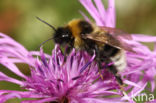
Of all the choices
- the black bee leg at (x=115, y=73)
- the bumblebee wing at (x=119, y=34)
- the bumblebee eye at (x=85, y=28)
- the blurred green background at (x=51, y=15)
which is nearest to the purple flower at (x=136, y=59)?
the black bee leg at (x=115, y=73)

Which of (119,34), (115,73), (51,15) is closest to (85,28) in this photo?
(119,34)

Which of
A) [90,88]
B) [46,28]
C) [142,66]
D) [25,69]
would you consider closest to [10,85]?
[25,69]

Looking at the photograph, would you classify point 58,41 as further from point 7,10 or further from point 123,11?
point 123,11

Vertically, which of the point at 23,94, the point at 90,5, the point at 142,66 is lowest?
the point at 23,94

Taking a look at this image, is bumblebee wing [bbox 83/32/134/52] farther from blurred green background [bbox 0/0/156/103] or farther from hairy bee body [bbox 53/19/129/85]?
blurred green background [bbox 0/0/156/103]

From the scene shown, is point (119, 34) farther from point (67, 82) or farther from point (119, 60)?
point (67, 82)

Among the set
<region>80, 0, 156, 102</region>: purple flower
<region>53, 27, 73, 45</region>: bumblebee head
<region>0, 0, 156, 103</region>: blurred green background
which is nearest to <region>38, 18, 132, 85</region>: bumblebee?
<region>53, 27, 73, 45</region>: bumblebee head

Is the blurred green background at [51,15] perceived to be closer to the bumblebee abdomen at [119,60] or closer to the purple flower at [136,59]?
the purple flower at [136,59]

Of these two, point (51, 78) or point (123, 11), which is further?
point (123, 11)
